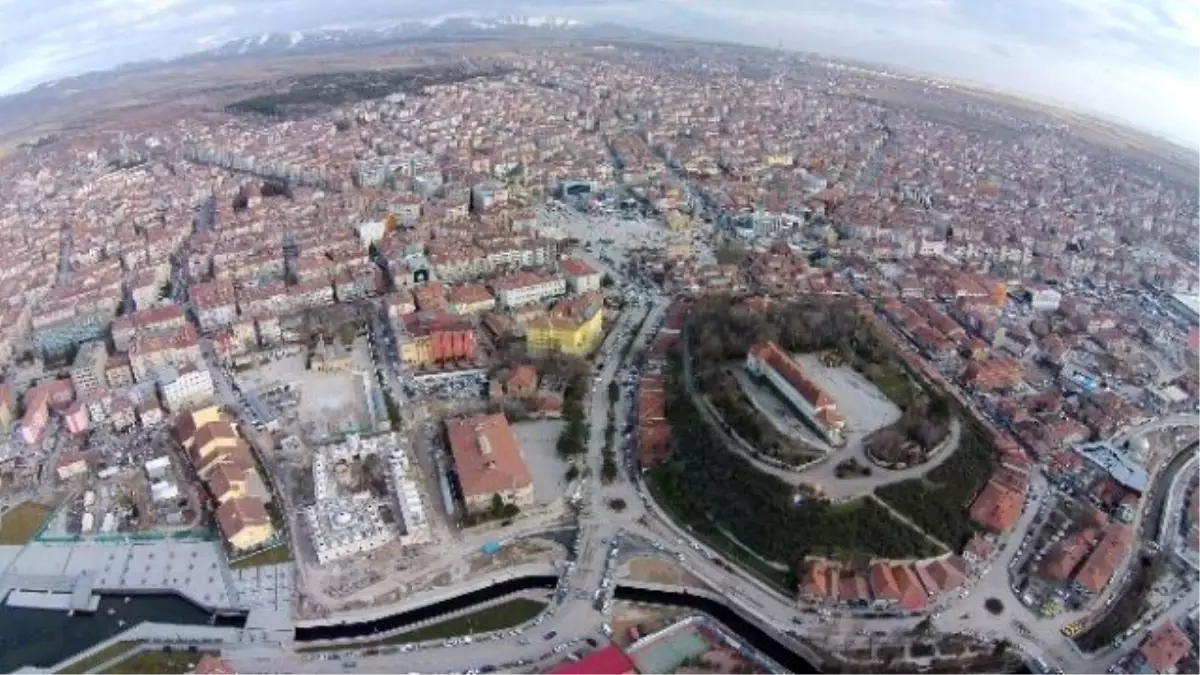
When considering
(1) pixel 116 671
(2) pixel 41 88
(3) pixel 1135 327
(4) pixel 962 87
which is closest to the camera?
(1) pixel 116 671

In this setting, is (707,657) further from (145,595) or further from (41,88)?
(41,88)

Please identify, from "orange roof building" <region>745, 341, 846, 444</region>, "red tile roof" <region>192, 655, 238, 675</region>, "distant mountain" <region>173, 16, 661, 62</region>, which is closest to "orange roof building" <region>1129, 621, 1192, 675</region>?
"orange roof building" <region>745, 341, 846, 444</region>

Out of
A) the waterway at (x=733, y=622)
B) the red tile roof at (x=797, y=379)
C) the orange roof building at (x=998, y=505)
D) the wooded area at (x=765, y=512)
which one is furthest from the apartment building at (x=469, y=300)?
the orange roof building at (x=998, y=505)

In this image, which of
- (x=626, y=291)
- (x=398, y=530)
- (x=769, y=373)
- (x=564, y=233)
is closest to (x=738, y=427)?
(x=769, y=373)

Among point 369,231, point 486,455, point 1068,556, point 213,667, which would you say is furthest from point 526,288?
point 1068,556

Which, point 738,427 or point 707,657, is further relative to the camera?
point 738,427

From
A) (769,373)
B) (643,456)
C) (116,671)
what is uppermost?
(769,373)
